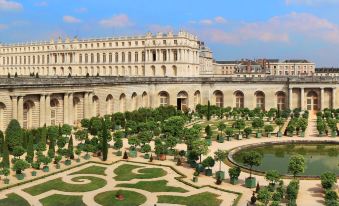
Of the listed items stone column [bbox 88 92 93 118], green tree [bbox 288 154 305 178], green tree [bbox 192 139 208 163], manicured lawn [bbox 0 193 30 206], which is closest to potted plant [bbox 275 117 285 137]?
green tree [bbox 192 139 208 163]

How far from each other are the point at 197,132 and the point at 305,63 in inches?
5645

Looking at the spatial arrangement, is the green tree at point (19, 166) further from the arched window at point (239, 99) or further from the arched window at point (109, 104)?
the arched window at point (239, 99)

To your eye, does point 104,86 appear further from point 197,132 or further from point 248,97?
point 248,97

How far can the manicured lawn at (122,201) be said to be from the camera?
27.4 meters

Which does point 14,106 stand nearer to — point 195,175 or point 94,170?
point 94,170

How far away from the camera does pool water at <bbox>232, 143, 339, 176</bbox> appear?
36938 millimetres

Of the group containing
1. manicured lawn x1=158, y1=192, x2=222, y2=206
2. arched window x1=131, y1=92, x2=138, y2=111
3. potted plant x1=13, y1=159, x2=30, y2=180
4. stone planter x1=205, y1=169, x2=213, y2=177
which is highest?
arched window x1=131, y1=92, x2=138, y2=111

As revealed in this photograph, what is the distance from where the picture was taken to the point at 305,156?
42531 mm

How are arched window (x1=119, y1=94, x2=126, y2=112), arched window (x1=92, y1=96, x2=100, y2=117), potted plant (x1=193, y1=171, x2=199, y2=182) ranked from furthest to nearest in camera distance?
1. arched window (x1=119, y1=94, x2=126, y2=112)
2. arched window (x1=92, y1=96, x2=100, y2=117)
3. potted plant (x1=193, y1=171, x2=199, y2=182)

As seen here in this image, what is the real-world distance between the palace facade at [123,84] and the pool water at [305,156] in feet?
81.7

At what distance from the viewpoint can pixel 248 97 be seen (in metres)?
78.4

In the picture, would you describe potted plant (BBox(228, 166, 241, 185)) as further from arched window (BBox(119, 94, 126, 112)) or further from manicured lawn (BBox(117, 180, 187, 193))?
arched window (BBox(119, 94, 126, 112))

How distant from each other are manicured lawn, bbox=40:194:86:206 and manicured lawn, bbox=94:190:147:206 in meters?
1.23

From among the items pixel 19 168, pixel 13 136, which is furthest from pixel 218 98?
pixel 19 168
